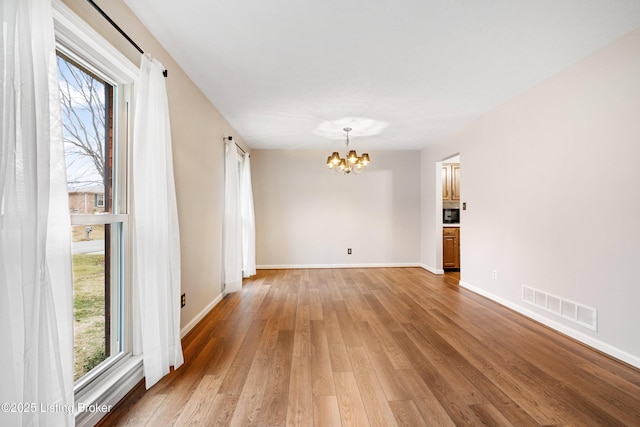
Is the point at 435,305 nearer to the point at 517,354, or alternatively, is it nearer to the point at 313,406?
the point at 517,354

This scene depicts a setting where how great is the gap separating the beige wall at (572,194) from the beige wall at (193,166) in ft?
12.3

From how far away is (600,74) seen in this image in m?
2.43

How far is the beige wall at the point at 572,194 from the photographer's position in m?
2.23

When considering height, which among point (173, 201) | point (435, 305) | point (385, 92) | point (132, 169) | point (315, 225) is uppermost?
point (385, 92)

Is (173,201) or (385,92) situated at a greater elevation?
(385,92)

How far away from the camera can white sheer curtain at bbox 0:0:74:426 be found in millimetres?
959

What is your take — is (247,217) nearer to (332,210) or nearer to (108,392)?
(332,210)

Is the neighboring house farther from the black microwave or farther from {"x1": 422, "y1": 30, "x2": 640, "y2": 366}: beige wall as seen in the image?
the black microwave

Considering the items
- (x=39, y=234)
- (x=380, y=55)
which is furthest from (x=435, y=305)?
(x=39, y=234)

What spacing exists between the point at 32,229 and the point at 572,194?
3.88 m

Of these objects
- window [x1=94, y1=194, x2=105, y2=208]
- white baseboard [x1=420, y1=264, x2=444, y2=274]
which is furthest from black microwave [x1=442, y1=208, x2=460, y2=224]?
window [x1=94, y1=194, x2=105, y2=208]

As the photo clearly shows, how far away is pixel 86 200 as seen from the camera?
1.65m

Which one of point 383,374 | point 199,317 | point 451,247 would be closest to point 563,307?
point 383,374

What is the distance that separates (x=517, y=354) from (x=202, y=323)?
9.90 ft
